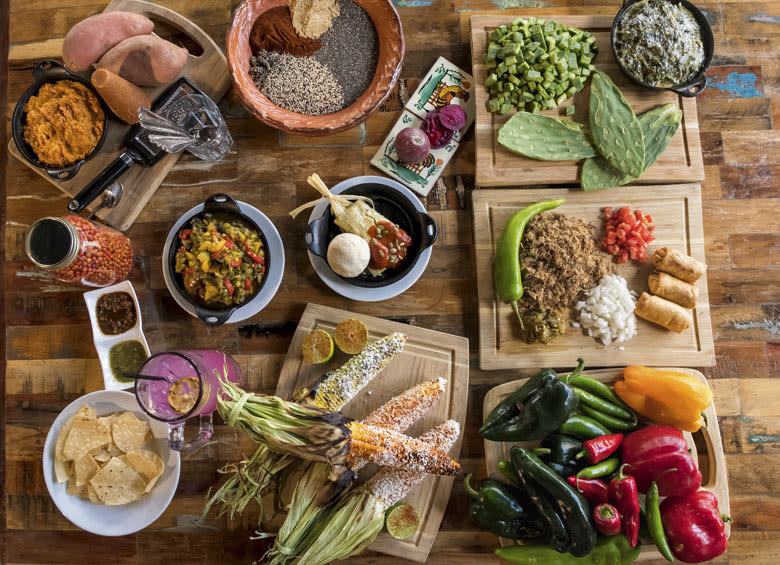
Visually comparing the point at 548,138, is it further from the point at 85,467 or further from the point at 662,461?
the point at 85,467

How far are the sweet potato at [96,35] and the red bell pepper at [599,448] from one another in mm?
2432

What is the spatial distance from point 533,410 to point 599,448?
0.30m

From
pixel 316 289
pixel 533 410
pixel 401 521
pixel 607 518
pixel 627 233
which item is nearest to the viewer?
pixel 607 518

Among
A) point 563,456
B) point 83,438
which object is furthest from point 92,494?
point 563,456

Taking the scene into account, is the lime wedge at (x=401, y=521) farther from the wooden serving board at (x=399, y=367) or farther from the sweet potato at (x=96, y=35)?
the sweet potato at (x=96, y=35)

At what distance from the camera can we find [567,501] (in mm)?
1991

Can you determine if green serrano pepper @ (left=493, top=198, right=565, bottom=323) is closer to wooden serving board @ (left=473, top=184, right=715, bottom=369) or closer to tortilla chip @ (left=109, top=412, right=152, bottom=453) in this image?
wooden serving board @ (left=473, top=184, right=715, bottom=369)

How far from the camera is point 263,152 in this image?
2.46 meters

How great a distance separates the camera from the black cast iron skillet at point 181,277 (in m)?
2.14

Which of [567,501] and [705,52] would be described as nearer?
[567,501]

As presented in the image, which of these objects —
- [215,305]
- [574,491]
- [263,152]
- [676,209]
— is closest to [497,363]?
[574,491]

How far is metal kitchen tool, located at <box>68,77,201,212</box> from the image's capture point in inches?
88.6

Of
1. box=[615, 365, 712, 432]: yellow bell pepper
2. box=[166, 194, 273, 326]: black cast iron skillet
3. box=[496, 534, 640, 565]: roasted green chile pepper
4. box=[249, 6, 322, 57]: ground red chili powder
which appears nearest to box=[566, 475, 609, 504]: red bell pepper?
box=[496, 534, 640, 565]: roasted green chile pepper

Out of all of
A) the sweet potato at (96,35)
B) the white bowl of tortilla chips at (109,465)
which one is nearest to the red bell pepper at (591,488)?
the white bowl of tortilla chips at (109,465)
